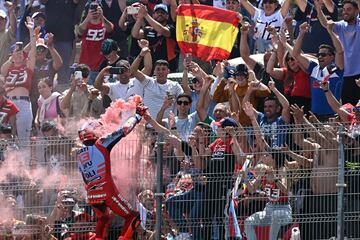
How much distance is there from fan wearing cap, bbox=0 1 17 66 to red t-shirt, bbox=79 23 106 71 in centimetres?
158

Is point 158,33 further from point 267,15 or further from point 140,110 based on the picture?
point 140,110

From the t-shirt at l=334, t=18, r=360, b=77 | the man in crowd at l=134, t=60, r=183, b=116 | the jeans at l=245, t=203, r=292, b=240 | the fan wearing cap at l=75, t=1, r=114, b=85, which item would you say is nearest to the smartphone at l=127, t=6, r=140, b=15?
the fan wearing cap at l=75, t=1, r=114, b=85

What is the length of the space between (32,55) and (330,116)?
A: 535 cm

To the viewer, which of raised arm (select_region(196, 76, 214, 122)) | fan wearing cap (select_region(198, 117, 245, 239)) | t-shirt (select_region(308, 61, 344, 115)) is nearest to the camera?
fan wearing cap (select_region(198, 117, 245, 239))

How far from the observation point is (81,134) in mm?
15961

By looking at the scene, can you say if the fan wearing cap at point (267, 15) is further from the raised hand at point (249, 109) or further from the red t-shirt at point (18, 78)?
the red t-shirt at point (18, 78)

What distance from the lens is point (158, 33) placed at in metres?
20.8

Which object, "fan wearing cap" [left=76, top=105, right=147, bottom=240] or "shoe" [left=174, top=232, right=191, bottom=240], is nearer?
"shoe" [left=174, top=232, right=191, bottom=240]

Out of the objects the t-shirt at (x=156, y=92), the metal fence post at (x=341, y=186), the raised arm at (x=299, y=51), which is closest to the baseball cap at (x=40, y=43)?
the t-shirt at (x=156, y=92)

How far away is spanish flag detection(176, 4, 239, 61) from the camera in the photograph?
789 inches

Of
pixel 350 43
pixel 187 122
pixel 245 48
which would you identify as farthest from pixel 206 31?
pixel 350 43

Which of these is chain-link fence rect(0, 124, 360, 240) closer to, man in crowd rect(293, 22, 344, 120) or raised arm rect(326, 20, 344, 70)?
man in crowd rect(293, 22, 344, 120)

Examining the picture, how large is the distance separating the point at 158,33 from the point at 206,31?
3.13 ft

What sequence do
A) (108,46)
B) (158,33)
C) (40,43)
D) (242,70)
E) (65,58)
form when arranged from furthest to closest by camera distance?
1. (65,58)
2. (40,43)
3. (158,33)
4. (108,46)
5. (242,70)
